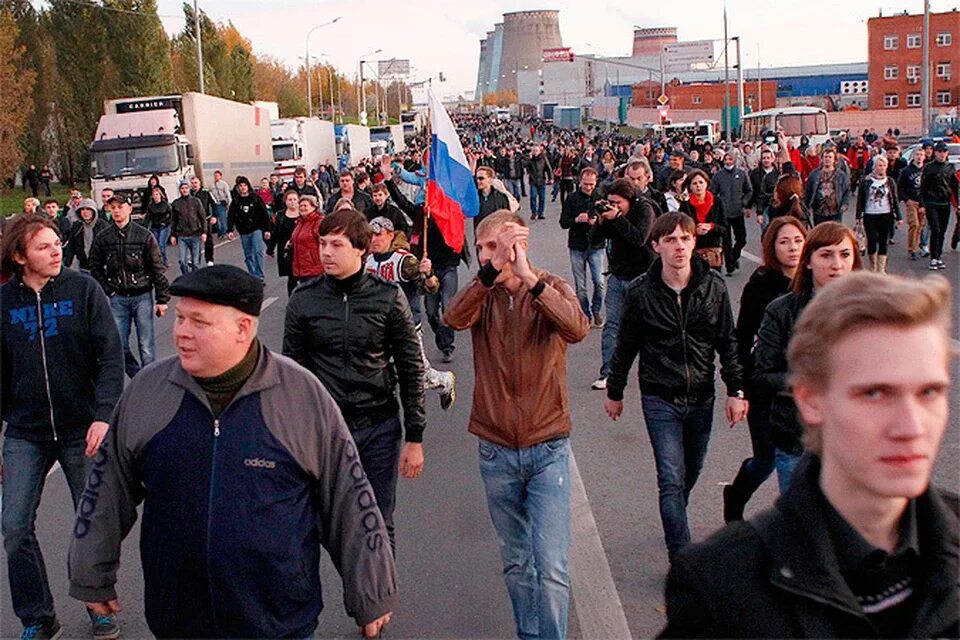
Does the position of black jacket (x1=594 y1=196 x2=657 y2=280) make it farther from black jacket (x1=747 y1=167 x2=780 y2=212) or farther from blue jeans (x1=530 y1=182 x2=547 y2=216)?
blue jeans (x1=530 y1=182 x2=547 y2=216)

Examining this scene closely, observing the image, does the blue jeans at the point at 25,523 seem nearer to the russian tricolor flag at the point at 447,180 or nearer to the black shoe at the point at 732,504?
the black shoe at the point at 732,504

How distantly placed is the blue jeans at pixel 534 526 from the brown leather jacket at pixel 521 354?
83mm

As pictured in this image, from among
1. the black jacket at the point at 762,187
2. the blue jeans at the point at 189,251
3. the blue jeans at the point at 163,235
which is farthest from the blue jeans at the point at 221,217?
the black jacket at the point at 762,187

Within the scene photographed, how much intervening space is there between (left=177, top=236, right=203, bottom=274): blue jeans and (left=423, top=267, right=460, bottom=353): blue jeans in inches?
312

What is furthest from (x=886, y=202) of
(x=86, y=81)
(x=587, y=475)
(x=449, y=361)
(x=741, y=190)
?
(x=86, y=81)

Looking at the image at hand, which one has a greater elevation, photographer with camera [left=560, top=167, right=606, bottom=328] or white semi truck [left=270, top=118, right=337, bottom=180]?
white semi truck [left=270, top=118, right=337, bottom=180]

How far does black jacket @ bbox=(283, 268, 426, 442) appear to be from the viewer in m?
5.11

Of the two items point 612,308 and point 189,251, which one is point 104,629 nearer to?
point 612,308

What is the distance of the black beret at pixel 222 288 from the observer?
10.8 feet

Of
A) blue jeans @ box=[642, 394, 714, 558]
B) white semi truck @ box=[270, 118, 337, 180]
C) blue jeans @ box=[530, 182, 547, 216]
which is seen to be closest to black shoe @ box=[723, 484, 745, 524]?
blue jeans @ box=[642, 394, 714, 558]

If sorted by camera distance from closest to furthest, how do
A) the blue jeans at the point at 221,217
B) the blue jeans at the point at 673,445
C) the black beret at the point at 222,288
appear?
the black beret at the point at 222,288 → the blue jeans at the point at 673,445 → the blue jeans at the point at 221,217

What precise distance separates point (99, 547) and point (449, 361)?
26.4 ft

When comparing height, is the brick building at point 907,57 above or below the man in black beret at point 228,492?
above

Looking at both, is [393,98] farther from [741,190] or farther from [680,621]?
[680,621]
